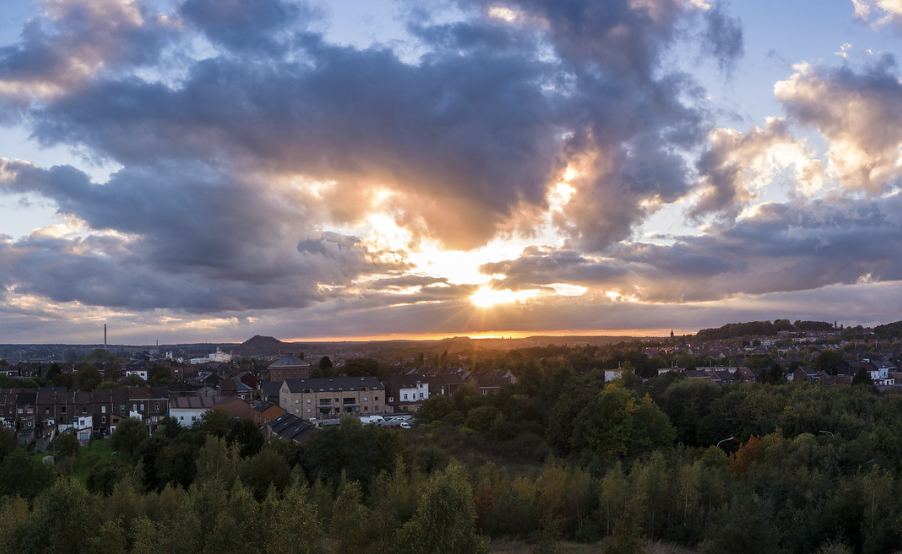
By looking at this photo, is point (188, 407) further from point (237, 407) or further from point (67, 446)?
point (67, 446)

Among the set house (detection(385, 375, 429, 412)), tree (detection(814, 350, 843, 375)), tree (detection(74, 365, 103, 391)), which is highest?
tree (detection(74, 365, 103, 391))

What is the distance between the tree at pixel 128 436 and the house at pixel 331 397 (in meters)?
23.5

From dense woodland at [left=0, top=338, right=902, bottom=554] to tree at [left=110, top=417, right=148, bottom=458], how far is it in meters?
0.21

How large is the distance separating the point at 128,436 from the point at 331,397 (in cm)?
2915

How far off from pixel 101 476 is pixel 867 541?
40.3m

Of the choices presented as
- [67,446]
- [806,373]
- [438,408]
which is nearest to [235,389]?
[438,408]

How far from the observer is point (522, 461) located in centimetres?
5091

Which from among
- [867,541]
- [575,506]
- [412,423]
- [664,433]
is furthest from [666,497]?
[412,423]

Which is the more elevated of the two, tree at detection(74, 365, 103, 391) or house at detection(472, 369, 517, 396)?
tree at detection(74, 365, 103, 391)

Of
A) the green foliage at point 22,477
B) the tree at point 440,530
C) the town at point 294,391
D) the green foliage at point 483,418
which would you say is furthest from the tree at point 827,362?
the green foliage at point 22,477

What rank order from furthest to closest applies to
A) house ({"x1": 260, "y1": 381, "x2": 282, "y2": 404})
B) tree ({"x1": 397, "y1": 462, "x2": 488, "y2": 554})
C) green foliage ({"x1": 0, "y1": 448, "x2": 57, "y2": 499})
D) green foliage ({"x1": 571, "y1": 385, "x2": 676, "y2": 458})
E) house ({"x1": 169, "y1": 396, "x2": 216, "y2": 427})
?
house ({"x1": 260, "y1": 381, "x2": 282, "y2": 404}) < house ({"x1": 169, "y1": 396, "x2": 216, "y2": 427}) < green foliage ({"x1": 571, "y1": 385, "x2": 676, "y2": 458}) < green foliage ({"x1": 0, "y1": 448, "x2": 57, "y2": 499}) < tree ({"x1": 397, "y1": 462, "x2": 488, "y2": 554})

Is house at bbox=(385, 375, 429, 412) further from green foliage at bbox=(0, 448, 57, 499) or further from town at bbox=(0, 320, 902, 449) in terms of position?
green foliage at bbox=(0, 448, 57, 499)

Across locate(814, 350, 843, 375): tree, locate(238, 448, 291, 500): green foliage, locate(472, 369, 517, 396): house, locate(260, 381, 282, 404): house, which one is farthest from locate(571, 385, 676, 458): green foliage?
locate(814, 350, 843, 375): tree

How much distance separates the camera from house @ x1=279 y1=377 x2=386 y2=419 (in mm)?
76438
